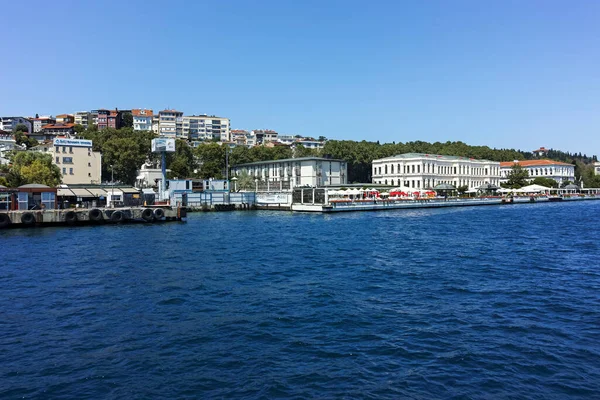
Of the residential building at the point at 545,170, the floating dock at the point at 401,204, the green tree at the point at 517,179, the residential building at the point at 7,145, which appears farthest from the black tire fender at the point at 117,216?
the residential building at the point at 545,170

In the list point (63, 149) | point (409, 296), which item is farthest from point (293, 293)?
point (63, 149)

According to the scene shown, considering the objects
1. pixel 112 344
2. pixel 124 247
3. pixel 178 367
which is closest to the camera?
pixel 178 367

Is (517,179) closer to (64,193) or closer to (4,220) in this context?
(64,193)

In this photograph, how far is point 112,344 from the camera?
12.6 m

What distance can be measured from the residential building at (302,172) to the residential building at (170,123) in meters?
57.0

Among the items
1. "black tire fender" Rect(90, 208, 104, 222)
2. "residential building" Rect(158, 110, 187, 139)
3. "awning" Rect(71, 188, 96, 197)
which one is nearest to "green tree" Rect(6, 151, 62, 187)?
"awning" Rect(71, 188, 96, 197)

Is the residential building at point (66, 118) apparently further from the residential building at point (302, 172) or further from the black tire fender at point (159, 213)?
the black tire fender at point (159, 213)

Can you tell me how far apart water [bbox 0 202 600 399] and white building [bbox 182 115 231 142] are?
13935 cm

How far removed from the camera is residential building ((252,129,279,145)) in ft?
626

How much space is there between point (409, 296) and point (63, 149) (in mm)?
75748

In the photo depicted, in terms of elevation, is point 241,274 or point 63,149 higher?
point 63,149

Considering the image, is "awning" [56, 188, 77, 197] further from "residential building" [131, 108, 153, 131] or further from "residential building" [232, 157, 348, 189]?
"residential building" [131, 108, 153, 131]

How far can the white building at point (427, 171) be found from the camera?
371 ft

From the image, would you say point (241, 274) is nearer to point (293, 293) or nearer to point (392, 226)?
point (293, 293)
